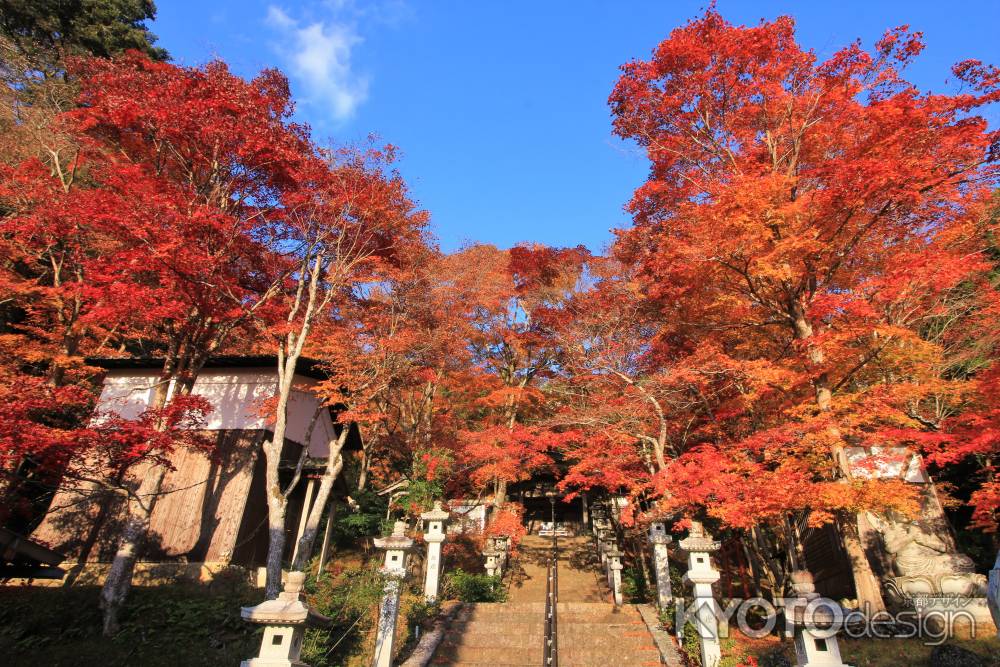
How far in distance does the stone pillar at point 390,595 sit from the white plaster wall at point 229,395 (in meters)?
6.54

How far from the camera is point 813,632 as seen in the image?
21.4ft

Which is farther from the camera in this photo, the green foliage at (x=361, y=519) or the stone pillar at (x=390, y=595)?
the green foliage at (x=361, y=519)

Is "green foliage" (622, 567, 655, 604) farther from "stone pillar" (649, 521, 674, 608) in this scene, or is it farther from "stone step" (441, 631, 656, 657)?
"stone step" (441, 631, 656, 657)

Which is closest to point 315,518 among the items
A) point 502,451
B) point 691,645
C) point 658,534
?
point 502,451

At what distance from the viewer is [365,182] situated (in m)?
14.4

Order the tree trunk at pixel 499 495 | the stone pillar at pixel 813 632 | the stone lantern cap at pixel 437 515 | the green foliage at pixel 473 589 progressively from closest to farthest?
the stone pillar at pixel 813 632
the stone lantern cap at pixel 437 515
the green foliage at pixel 473 589
the tree trunk at pixel 499 495

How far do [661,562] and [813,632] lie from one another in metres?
5.56

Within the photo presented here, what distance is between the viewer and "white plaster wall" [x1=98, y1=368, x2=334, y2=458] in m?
14.4

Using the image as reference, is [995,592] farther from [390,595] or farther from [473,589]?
[473,589]

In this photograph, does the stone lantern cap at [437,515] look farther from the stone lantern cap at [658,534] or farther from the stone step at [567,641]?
the stone lantern cap at [658,534]

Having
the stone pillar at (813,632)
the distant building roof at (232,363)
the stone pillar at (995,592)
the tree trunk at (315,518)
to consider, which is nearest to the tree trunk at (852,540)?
the stone pillar at (995,592)

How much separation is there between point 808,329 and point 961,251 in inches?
201

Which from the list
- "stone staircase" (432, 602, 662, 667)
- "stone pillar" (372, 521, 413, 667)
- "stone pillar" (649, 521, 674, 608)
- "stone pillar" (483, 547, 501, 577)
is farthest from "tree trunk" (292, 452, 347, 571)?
"stone pillar" (649, 521, 674, 608)

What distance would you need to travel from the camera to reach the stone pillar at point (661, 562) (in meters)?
11.3
